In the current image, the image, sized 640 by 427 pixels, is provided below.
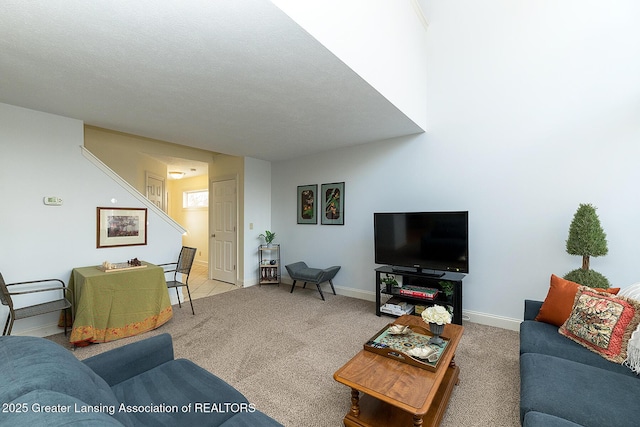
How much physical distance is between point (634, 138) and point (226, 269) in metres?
5.99

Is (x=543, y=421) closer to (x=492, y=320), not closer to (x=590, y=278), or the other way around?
(x=590, y=278)

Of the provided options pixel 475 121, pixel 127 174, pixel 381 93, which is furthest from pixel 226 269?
pixel 475 121

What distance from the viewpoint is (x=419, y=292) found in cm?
346

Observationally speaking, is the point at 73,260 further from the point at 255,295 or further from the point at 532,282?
the point at 532,282

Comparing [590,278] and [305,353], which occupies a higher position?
[590,278]

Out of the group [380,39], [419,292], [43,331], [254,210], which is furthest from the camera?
[254,210]

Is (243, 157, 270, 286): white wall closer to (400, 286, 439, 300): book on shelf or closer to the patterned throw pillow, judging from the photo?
(400, 286, 439, 300): book on shelf

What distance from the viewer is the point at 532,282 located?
122 inches

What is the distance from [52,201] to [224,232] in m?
2.75

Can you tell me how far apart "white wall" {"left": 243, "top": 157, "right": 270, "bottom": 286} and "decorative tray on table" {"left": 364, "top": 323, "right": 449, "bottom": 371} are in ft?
11.9

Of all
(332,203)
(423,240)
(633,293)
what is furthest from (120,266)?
(633,293)

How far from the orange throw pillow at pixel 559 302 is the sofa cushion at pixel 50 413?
2858 millimetres

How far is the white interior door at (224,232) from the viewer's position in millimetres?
→ 5473

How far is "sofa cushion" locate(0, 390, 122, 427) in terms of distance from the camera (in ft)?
2.12
